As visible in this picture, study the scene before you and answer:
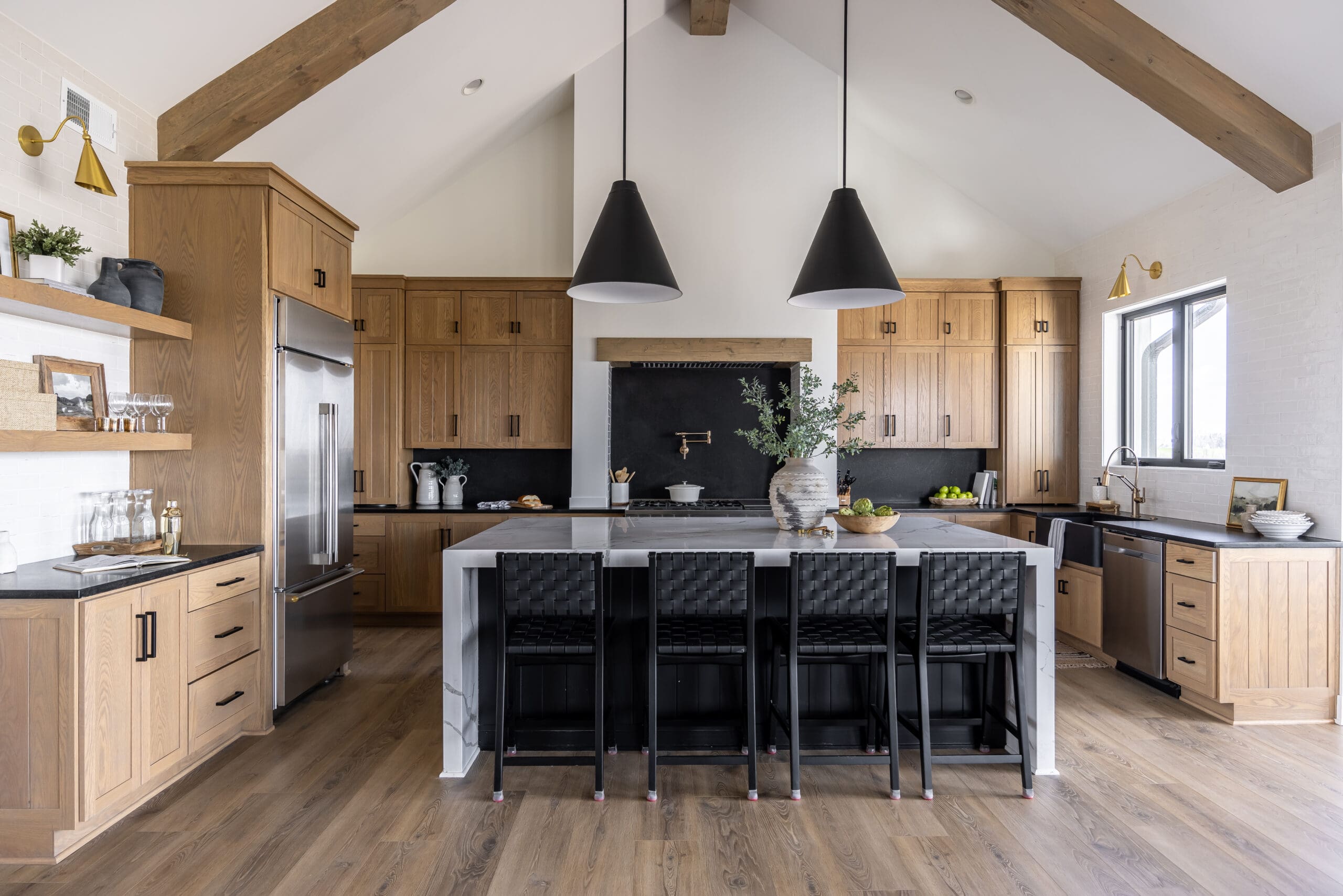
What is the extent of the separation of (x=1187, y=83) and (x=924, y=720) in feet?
11.2

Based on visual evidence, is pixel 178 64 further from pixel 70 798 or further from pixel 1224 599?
pixel 1224 599

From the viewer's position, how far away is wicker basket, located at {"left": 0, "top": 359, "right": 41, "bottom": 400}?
2.57 m

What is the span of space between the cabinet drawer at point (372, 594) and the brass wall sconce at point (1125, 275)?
5.40 m

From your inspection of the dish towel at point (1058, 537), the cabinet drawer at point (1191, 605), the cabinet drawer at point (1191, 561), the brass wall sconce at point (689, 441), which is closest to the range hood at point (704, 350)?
the brass wall sconce at point (689, 441)

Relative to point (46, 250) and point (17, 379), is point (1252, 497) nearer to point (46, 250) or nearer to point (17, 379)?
point (17, 379)

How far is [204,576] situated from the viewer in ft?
10.3

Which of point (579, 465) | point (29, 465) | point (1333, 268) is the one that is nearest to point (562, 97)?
point (579, 465)

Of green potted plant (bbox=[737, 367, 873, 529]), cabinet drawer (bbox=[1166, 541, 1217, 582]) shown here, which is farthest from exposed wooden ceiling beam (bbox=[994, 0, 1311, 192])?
green potted plant (bbox=[737, 367, 873, 529])

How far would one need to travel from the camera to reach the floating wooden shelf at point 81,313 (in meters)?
2.59

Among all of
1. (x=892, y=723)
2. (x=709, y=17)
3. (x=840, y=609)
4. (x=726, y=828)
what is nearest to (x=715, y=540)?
(x=840, y=609)

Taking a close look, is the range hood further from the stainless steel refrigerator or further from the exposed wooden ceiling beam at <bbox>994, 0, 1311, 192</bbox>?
the exposed wooden ceiling beam at <bbox>994, 0, 1311, 192</bbox>

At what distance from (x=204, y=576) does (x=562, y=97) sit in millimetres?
4615

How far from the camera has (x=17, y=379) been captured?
2625 millimetres

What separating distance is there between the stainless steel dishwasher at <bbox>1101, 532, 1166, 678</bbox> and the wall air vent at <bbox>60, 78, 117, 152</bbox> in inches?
219
